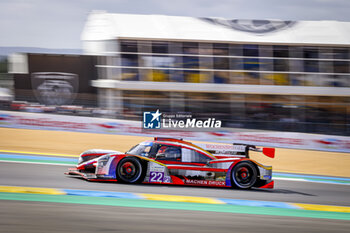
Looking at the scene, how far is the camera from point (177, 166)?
319 inches

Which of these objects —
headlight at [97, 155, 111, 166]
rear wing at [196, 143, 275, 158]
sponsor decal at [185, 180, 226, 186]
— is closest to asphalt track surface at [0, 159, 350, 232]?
sponsor decal at [185, 180, 226, 186]

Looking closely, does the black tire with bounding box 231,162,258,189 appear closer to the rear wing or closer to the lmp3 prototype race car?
the lmp3 prototype race car

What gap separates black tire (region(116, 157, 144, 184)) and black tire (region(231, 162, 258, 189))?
6.42ft

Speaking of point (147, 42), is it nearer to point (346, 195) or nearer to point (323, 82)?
point (323, 82)

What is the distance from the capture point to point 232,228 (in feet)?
17.8

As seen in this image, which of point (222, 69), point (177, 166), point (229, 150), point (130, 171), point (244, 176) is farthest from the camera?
point (222, 69)

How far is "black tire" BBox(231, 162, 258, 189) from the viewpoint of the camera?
8.45 m

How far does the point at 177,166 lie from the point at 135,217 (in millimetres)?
2599

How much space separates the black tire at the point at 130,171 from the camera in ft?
25.8

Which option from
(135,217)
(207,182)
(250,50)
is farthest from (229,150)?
(250,50)

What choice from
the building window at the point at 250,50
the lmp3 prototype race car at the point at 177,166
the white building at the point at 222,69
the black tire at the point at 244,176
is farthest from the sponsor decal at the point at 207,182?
the building window at the point at 250,50

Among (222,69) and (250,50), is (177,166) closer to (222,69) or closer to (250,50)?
(222,69)

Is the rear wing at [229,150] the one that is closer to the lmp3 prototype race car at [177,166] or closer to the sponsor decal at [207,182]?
the lmp3 prototype race car at [177,166]

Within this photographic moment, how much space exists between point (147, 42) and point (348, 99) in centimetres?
1686
